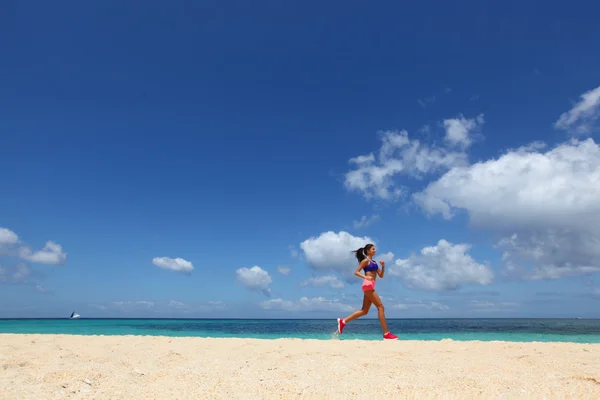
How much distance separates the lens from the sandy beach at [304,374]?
402 centimetres

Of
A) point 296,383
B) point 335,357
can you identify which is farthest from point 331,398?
point 335,357

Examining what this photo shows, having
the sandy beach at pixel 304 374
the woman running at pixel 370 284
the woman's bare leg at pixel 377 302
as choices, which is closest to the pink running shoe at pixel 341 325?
the woman running at pixel 370 284

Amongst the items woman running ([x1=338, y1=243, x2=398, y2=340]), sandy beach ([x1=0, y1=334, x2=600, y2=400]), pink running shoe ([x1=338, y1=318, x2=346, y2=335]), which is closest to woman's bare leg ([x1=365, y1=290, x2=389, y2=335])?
woman running ([x1=338, y1=243, x2=398, y2=340])

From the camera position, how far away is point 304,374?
484 cm

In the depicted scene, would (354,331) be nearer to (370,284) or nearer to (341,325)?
(341,325)

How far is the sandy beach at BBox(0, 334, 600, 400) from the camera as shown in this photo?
4.02 meters

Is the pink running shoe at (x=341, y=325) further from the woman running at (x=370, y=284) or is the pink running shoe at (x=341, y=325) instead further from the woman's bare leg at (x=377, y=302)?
the woman's bare leg at (x=377, y=302)

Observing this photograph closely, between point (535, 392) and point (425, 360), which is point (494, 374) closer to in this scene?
point (535, 392)

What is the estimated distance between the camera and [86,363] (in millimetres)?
5762

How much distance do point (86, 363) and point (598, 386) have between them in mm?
6998

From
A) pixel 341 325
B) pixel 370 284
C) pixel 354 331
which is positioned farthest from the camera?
Result: pixel 354 331

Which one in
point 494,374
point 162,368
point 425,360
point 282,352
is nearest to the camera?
point 494,374

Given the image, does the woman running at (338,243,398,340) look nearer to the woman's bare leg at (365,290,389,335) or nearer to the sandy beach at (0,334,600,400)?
the woman's bare leg at (365,290,389,335)

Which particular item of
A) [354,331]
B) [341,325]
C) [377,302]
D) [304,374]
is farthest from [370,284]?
[354,331]
